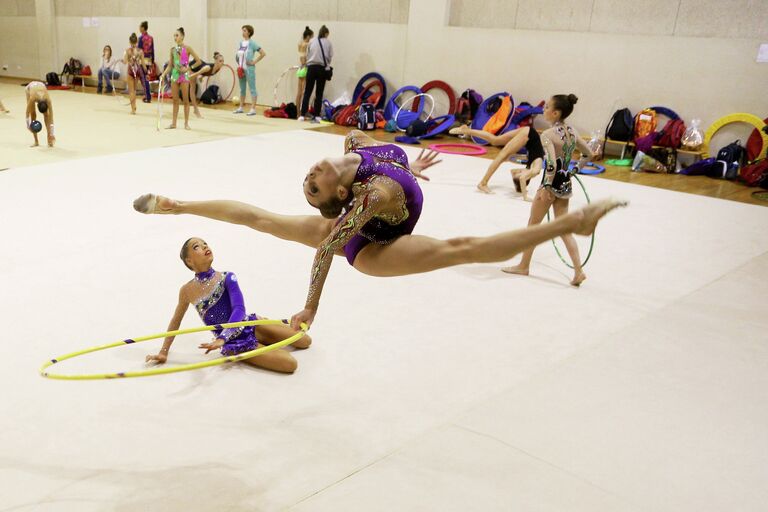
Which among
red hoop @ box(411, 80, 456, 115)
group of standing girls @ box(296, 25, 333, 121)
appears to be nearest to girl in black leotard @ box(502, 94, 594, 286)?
red hoop @ box(411, 80, 456, 115)

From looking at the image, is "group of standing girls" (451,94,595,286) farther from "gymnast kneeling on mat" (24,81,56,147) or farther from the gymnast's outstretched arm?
"gymnast kneeling on mat" (24,81,56,147)

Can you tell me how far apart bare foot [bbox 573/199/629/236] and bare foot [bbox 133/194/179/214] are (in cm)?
203

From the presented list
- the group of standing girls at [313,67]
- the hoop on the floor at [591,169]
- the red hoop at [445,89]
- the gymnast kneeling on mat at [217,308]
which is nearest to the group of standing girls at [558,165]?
the gymnast kneeling on mat at [217,308]

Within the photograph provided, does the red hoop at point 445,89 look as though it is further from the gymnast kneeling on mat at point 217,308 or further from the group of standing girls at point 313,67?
the gymnast kneeling on mat at point 217,308

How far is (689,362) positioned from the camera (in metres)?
4.01

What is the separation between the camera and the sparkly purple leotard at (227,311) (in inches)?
139

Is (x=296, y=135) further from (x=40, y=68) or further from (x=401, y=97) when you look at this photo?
(x=40, y=68)

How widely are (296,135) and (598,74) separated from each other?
5.70m

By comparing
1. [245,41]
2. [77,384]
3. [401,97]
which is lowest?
[77,384]

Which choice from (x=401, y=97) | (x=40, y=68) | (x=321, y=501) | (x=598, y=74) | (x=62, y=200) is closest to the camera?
(x=321, y=501)

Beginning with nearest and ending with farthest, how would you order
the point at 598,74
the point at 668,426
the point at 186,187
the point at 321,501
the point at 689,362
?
the point at 321,501
the point at 668,426
the point at 689,362
the point at 186,187
the point at 598,74

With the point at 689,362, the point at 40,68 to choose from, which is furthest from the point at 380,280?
the point at 40,68

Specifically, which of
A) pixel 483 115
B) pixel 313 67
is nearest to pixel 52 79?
pixel 313 67

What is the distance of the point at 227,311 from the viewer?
11.8 feet
